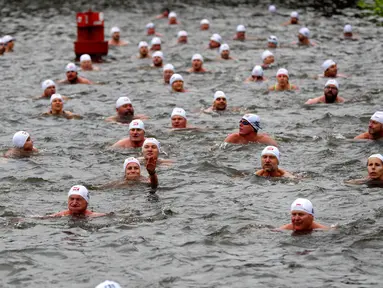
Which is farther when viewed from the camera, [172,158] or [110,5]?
[110,5]

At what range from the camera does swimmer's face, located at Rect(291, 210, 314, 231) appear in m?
15.6

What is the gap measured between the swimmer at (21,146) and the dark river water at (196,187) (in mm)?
287

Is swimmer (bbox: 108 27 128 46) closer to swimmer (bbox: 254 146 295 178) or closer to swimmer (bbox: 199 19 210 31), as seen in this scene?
swimmer (bbox: 199 19 210 31)

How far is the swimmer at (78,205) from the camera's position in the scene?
17.0m

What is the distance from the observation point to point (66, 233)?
16.1 meters

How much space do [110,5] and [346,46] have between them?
1878cm

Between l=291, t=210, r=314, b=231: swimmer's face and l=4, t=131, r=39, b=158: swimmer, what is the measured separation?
8.39m

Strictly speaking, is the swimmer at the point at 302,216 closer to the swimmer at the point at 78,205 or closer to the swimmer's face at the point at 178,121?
the swimmer at the point at 78,205

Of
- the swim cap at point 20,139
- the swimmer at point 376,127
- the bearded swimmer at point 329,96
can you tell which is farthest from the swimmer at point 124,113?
the swimmer at point 376,127

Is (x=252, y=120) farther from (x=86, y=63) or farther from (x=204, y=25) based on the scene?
(x=204, y=25)

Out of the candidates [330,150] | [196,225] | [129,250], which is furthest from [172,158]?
[129,250]

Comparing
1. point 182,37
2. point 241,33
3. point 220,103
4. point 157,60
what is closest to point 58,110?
point 220,103

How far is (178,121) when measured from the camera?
24250mm

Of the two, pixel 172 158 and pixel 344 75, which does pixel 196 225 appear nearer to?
pixel 172 158
